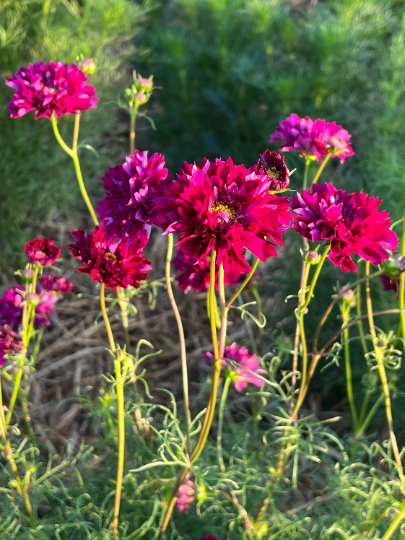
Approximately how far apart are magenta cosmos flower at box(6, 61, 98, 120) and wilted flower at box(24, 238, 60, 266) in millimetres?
201

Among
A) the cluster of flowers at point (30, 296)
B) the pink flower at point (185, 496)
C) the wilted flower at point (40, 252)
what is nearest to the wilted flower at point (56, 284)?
the cluster of flowers at point (30, 296)

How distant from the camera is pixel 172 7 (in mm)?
2289

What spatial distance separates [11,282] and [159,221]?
4.34ft

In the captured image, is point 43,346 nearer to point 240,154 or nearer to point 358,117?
point 240,154

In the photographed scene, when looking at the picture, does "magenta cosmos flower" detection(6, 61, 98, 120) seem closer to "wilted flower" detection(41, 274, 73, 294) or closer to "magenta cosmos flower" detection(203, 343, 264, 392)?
"wilted flower" detection(41, 274, 73, 294)

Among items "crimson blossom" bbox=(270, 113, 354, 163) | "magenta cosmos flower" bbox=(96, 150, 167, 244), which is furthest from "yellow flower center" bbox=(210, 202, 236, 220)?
"crimson blossom" bbox=(270, 113, 354, 163)

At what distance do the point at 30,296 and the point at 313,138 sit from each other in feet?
1.66

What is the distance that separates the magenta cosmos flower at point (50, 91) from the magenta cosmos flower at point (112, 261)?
0.25 m

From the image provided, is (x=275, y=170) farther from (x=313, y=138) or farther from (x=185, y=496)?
(x=185, y=496)

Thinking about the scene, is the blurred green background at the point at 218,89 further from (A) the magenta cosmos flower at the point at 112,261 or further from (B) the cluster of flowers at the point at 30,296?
(A) the magenta cosmos flower at the point at 112,261

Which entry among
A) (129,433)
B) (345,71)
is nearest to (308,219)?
(129,433)

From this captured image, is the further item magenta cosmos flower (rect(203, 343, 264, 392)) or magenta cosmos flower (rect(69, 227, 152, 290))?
magenta cosmos flower (rect(203, 343, 264, 392))

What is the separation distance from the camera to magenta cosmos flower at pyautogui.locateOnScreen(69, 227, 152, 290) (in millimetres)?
697

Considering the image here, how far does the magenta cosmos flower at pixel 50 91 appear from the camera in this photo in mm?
820
